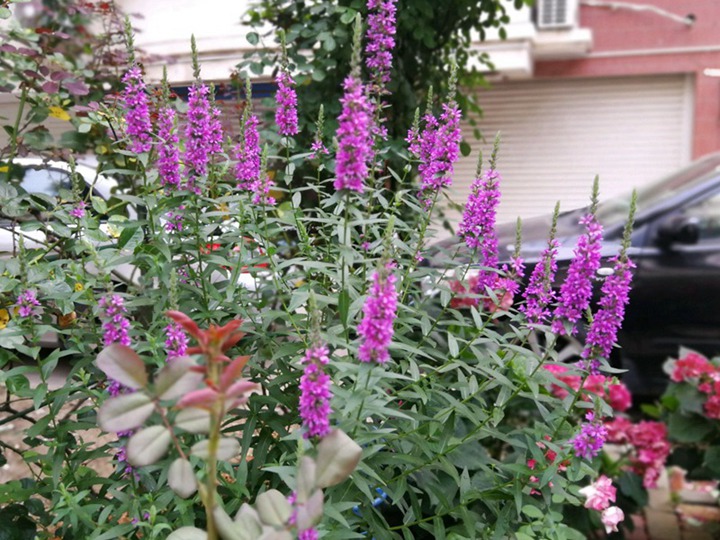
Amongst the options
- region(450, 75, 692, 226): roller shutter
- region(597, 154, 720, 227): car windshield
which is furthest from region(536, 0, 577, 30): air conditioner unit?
region(597, 154, 720, 227): car windshield

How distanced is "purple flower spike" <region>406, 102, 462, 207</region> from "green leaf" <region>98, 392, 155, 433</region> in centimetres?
120

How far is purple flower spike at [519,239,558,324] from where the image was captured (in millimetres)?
1813

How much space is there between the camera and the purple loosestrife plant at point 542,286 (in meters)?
1.81

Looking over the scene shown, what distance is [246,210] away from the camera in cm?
197

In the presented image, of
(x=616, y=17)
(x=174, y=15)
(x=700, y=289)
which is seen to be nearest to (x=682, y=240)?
(x=700, y=289)

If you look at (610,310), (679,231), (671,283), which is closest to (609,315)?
(610,310)

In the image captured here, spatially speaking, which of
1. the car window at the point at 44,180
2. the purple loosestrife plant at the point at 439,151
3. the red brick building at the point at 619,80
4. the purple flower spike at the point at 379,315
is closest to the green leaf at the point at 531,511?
the purple flower spike at the point at 379,315

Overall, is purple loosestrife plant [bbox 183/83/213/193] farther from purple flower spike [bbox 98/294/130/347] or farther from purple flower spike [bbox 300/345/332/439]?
purple flower spike [bbox 300/345/332/439]

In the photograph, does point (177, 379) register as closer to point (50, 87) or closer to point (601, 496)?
point (601, 496)

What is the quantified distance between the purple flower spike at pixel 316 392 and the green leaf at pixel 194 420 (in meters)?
0.23

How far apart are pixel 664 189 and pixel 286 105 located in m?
3.72

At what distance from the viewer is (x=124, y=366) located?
1.00 metres

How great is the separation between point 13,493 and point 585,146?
8109 mm

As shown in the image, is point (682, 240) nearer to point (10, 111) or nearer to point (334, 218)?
point (334, 218)
